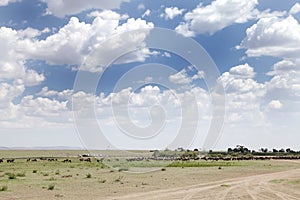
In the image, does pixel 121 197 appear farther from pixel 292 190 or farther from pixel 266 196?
pixel 292 190

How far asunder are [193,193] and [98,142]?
583 inches

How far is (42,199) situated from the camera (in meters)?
23.9

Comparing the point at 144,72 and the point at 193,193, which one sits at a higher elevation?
the point at 144,72

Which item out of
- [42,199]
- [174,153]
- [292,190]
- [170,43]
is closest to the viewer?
[42,199]

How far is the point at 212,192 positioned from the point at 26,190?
37.3 ft

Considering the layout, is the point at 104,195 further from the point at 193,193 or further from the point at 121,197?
the point at 193,193

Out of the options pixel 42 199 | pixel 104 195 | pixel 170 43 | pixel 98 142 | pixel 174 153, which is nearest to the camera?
pixel 42 199

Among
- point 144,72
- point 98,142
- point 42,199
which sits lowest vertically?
point 42,199

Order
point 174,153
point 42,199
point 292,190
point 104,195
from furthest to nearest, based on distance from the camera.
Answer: point 174,153 < point 292,190 < point 104,195 < point 42,199

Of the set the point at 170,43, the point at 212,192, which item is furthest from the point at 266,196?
the point at 170,43

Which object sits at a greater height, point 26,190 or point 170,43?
point 170,43

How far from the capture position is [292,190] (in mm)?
28141

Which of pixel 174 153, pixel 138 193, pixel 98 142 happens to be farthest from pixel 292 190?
pixel 174 153

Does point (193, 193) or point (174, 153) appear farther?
point (174, 153)
